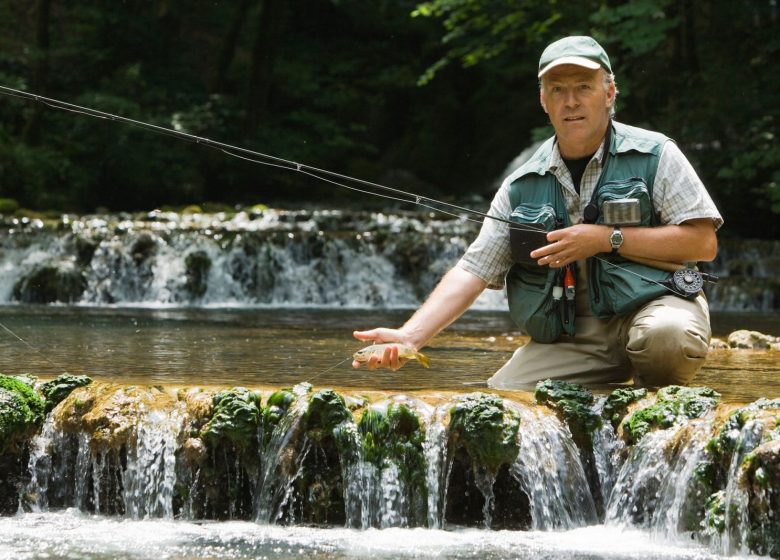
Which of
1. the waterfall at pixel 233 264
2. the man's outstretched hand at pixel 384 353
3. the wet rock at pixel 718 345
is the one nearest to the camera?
the man's outstretched hand at pixel 384 353

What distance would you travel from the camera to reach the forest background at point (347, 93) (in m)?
16.7

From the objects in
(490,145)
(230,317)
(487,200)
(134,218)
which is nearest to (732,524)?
(230,317)

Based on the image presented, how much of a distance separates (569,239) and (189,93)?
63.1 ft

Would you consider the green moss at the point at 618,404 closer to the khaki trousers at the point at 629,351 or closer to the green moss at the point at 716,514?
the khaki trousers at the point at 629,351

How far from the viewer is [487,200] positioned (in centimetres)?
2138

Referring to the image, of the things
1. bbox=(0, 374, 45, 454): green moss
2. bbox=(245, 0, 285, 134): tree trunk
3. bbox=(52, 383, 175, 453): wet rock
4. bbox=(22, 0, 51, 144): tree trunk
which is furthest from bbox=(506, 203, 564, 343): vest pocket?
bbox=(245, 0, 285, 134): tree trunk

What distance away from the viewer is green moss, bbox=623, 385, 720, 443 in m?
4.01

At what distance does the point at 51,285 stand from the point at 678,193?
10.6 meters

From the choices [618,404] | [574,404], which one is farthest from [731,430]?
[574,404]

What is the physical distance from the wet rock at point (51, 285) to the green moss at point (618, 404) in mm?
10420

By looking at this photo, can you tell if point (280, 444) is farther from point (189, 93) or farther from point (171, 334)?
point (189, 93)

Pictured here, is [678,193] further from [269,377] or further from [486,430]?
[269,377]

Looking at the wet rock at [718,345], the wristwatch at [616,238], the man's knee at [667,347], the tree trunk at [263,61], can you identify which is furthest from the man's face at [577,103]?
the tree trunk at [263,61]

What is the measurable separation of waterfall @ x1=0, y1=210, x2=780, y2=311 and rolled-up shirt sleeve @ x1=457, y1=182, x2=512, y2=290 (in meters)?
8.99
